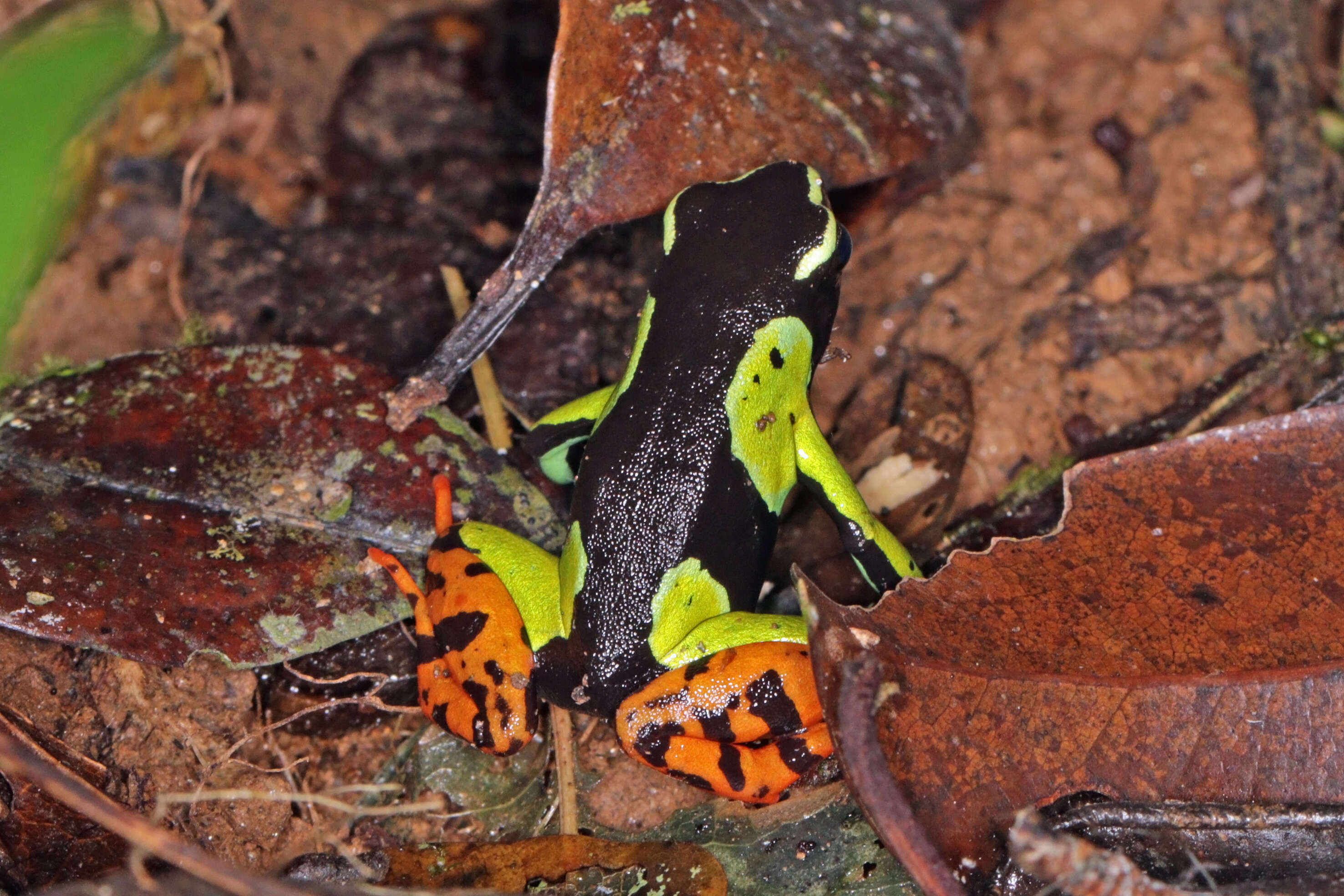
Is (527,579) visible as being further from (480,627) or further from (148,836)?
(148,836)

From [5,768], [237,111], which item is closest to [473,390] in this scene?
[5,768]

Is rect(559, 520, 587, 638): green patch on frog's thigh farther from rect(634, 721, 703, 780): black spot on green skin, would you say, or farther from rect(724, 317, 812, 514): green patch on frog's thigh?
rect(724, 317, 812, 514): green patch on frog's thigh

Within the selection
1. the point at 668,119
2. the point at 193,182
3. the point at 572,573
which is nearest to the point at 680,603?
the point at 572,573

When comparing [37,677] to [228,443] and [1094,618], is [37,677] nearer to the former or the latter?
[228,443]

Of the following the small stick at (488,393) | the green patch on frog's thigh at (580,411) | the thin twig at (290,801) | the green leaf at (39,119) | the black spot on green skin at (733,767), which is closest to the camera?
the green leaf at (39,119)

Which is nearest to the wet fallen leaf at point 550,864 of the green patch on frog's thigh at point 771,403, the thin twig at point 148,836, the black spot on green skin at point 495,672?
the black spot on green skin at point 495,672

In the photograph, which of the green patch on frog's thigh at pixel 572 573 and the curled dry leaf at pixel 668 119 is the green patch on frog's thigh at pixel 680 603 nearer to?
the green patch on frog's thigh at pixel 572 573
